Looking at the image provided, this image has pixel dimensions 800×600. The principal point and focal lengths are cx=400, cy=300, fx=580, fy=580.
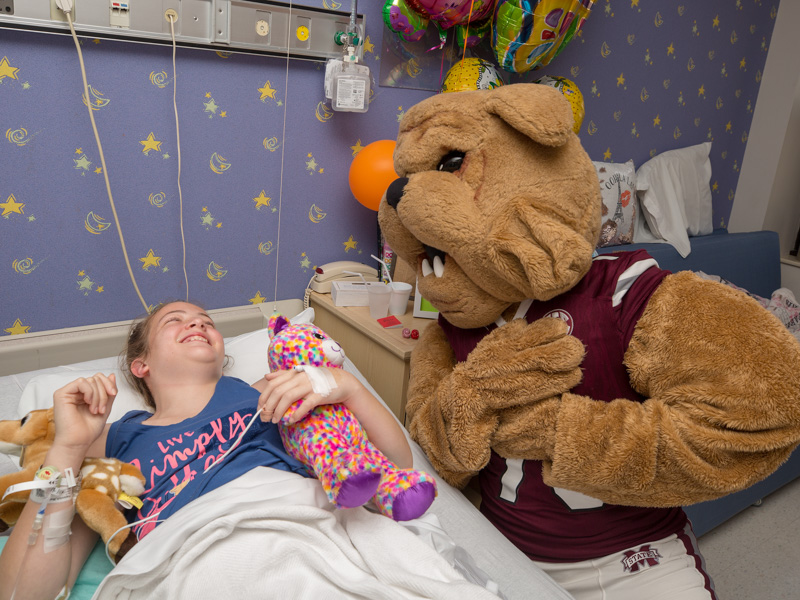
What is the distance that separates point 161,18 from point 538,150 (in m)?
1.04

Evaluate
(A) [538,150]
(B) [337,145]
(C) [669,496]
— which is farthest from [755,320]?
(B) [337,145]

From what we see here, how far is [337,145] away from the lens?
186 centimetres

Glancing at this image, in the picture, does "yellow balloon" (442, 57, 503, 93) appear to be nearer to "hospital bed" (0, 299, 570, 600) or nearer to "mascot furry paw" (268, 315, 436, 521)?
"hospital bed" (0, 299, 570, 600)

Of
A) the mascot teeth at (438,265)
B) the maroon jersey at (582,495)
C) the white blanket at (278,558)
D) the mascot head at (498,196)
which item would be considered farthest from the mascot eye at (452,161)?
Answer: the white blanket at (278,558)

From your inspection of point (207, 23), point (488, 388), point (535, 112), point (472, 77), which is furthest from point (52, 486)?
point (472, 77)

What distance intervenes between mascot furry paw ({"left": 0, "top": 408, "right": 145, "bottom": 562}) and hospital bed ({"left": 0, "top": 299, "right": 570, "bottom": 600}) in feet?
0.41

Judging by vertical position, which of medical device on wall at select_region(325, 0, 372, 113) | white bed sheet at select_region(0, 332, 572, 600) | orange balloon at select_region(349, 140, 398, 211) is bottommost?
white bed sheet at select_region(0, 332, 572, 600)

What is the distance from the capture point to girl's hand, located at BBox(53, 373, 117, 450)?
3.18 ft

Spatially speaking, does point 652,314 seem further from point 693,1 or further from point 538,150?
point 693,1

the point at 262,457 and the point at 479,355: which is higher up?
the point at 479,355

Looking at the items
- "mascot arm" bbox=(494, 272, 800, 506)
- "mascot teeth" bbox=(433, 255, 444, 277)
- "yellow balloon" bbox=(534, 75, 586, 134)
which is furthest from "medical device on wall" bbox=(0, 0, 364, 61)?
"mascot arm" bbox=(494, 272, 800, 506)

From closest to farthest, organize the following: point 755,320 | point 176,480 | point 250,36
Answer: point 755,320
point 176,480
point 250,36

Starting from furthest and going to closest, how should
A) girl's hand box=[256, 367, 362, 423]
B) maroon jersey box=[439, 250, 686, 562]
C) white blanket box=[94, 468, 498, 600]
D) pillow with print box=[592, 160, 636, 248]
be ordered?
pillow with print box=[592, 160, 636, 248] → maroon jersey box=[439, 250, 686, 562] → girl's hand box=[256, 367, 362, 423] → white blanket box=[94, 468, 498, 600]

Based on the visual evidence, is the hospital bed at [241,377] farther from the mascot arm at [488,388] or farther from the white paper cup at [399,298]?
the white paper cup at [399,298]
